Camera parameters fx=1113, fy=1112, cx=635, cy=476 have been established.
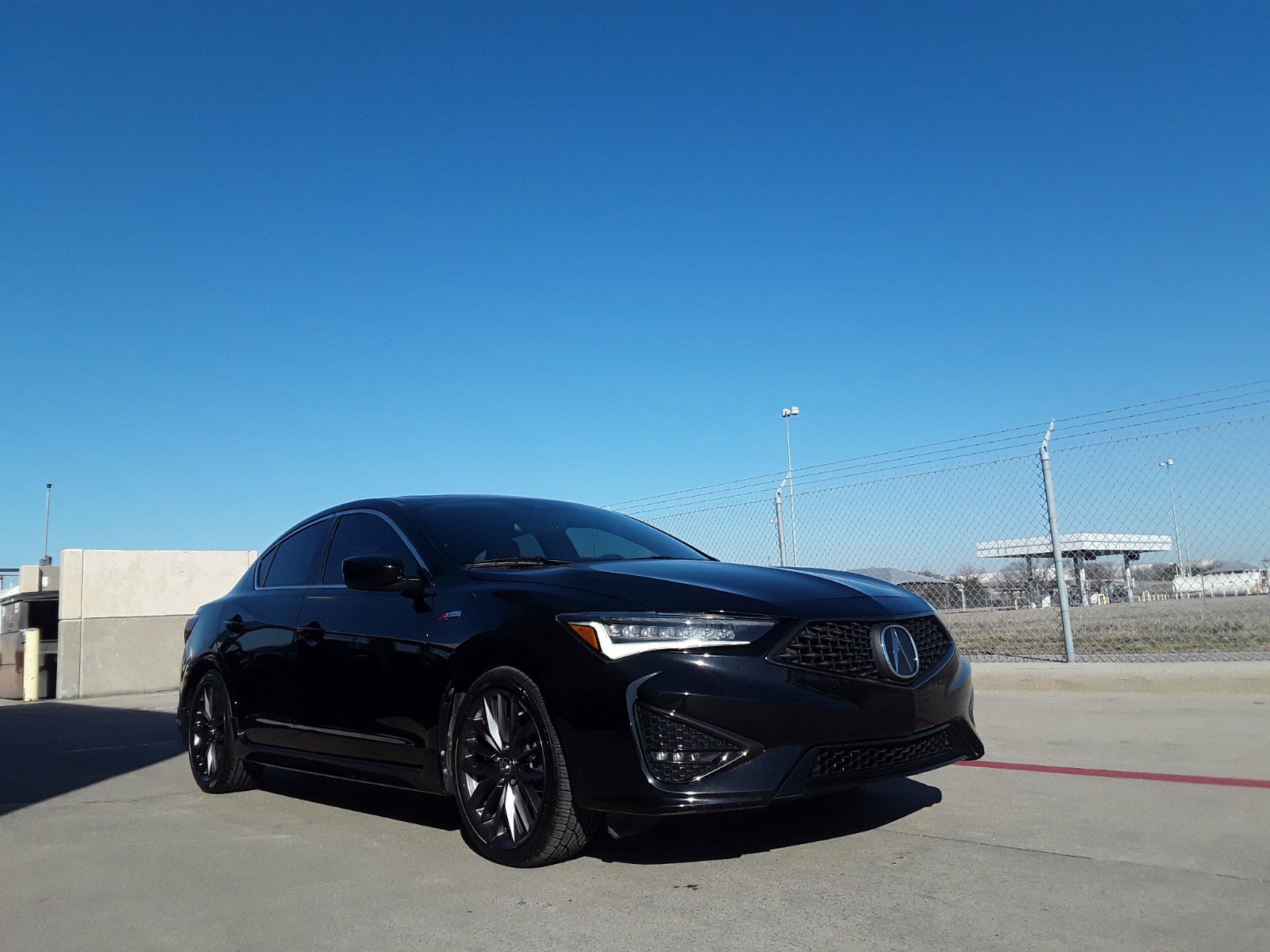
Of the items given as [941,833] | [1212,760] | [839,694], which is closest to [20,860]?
[839,694]

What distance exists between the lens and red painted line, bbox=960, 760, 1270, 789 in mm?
5121

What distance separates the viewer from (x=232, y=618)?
6.23m

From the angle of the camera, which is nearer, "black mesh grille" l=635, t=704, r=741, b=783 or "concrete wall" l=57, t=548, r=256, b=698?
"black mesh grille" l=635, t=704, r=741, b=783

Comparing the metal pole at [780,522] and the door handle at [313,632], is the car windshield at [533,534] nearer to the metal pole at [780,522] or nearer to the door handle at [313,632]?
the door handle at [313,632]

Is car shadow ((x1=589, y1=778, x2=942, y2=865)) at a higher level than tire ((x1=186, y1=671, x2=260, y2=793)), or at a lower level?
lower

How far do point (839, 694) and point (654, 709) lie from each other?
2.15ft

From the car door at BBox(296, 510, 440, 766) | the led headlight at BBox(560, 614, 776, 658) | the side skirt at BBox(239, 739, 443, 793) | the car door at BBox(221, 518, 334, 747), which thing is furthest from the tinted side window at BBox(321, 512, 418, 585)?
the led headlight at BBox(560, 614, 776, 658)

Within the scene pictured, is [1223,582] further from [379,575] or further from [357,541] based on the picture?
[379,575]

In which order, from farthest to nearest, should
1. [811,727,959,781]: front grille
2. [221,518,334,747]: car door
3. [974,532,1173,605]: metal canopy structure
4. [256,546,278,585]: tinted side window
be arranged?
1. [974,532,1173,605]: metal canopy structure
2. [256,546,278,585]: tinted side window
3. [221,518,334,747]: car door
4. [811,727,959,781]: front grille

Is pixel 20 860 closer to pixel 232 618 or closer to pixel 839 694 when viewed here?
pixel 232 618

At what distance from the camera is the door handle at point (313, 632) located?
532 cm

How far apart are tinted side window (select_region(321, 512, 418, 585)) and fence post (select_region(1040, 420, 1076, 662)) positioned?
257 inches

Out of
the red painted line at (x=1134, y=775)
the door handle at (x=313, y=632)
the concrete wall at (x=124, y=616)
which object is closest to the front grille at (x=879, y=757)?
the red painted line at (x=1134, y=775)

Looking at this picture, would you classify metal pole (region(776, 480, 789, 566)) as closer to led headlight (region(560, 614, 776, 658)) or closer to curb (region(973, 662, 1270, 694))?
curb (region(973, 662, 1270, 694))
